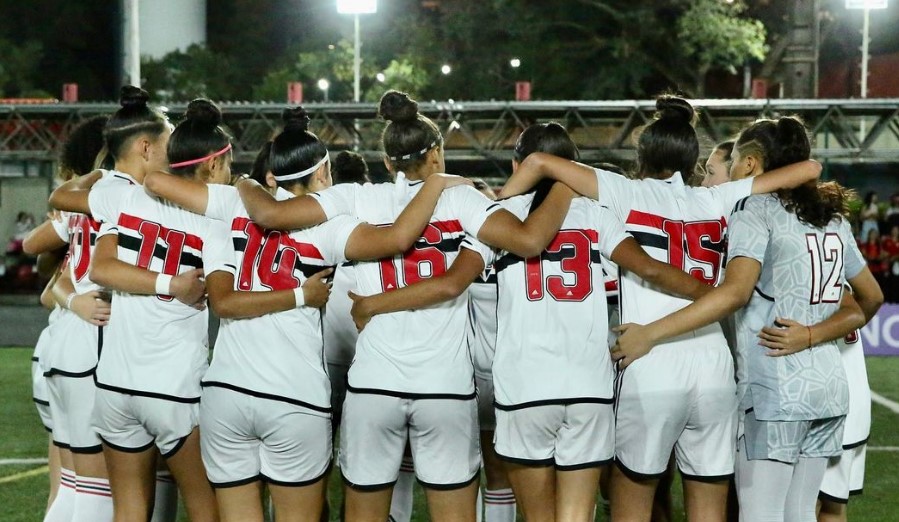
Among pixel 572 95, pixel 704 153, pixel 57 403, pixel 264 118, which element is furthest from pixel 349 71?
pixel 57 403

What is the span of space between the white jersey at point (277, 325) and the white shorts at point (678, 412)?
1.17m

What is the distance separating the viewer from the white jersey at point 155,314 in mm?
4184

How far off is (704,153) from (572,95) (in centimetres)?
1571

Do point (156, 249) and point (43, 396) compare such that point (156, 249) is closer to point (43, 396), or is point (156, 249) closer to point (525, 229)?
point (43, 396)

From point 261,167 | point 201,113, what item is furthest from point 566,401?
point 261,167

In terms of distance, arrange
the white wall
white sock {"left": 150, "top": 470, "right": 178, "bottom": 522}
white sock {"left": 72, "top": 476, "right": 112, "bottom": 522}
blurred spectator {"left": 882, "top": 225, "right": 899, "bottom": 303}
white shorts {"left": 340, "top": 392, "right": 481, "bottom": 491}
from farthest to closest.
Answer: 1. the white wall
2. blurred spectator {"left": 882, "top": 225, "right": 899, "bottom": 303}
3. white sock {"left": 150, "top": 470, "right": 178, "bottom": 522}
4. white sock {"left": 72, "top": 476, "right": 112, "bottom": 522}
5. white shorts {"left": 340, "top": 392, "right": 481, "bottom": 491}

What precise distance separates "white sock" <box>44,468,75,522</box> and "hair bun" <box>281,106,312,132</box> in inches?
71.7

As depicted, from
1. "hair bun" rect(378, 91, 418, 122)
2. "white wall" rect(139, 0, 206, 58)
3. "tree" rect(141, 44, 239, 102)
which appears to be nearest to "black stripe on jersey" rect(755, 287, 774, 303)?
"hair bun" rect(378, 91, 418, 122)

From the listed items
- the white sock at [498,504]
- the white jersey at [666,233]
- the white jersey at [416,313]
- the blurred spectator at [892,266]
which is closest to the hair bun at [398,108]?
the white jersey at [416,313]

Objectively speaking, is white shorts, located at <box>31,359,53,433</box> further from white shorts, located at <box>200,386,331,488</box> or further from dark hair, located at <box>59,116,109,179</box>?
white shorts, located at <box>200,386,331,488</box>

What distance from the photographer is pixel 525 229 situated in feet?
12.8

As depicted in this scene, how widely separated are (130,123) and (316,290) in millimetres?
1206

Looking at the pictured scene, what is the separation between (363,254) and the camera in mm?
3932

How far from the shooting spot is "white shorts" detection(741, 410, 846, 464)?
395cm
